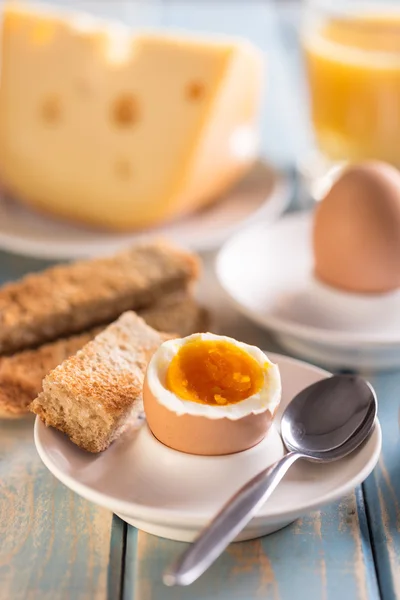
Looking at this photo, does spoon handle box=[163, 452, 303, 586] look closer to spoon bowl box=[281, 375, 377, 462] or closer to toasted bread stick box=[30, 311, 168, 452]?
spoon bowl box=[281, 375, 377, 462]

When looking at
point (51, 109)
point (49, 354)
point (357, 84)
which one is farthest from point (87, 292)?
point (357, 84)

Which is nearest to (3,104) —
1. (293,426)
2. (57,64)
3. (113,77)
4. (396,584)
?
(57,64)

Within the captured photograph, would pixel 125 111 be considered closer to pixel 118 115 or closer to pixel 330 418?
pixel 118 115

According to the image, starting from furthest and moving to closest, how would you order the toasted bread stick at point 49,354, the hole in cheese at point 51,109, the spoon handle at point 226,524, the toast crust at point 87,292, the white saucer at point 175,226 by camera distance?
the hole in cheese at point 51,109 < the white saucer at point 175,226 < the toast crust at point 87,292 < the toasted bread stick at point 49,354 < the spoon handle at point 226,524

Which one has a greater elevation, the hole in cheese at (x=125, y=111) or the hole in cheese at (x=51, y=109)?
the hole in cheese at (x=125, y=111)

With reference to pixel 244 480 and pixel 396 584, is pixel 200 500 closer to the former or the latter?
pixel 244 480

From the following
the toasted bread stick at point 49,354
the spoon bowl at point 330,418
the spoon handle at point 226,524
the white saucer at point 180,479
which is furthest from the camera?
the toasted bread stick at point 49,354

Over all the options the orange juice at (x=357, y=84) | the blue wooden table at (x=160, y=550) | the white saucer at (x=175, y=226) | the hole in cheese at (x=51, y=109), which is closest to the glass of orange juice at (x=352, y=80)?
the orange juice at (x=357, y=84)

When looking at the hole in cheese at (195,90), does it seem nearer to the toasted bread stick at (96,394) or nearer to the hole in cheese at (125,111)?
the hole in cheese at (125,111)
